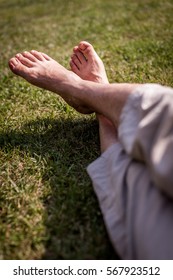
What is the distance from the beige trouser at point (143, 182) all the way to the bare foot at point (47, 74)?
2.44 ft

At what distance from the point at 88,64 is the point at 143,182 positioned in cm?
148

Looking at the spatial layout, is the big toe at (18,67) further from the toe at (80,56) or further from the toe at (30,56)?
the toe at (80,56)

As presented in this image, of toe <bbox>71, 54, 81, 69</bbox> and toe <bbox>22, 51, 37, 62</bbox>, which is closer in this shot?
toe <bbox>22, 51, 37, 62</bbox>

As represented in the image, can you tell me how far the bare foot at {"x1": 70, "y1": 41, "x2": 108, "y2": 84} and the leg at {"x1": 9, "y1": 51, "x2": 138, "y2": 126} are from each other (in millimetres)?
240

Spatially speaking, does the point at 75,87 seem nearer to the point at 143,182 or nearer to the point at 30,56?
the point at 30,56

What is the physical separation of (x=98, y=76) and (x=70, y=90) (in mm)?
369

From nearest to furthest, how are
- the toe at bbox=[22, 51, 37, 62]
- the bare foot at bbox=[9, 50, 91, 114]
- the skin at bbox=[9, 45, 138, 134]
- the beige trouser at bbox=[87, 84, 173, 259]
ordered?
the beige trouser at bbox=[87, 84, 173, 259], the skin at bbox=[9, 45, 138, 134], the bare foot at bbox=[9, 50, 91, 114], the toe at bbox=[22, 51, 37, 62]

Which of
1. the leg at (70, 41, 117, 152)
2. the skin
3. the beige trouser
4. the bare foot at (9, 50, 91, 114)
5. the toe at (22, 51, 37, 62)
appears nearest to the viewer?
the beige trouser

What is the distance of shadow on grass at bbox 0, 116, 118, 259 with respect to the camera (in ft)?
5.25

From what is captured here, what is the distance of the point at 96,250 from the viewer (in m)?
1.56

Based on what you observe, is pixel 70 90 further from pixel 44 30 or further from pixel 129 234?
pixel 44 30

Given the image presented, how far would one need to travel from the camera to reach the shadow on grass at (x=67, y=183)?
63.0 inches

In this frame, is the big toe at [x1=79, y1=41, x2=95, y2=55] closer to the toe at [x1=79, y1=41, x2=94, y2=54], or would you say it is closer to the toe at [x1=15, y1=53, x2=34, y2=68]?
the toe at [x1=79, y1=41, x2=94, y2=54]

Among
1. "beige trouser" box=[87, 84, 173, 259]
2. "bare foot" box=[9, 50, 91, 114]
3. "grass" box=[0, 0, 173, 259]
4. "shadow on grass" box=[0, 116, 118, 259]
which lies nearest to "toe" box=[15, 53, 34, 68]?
"bare foot" box=[9, 50, 91, 114]
